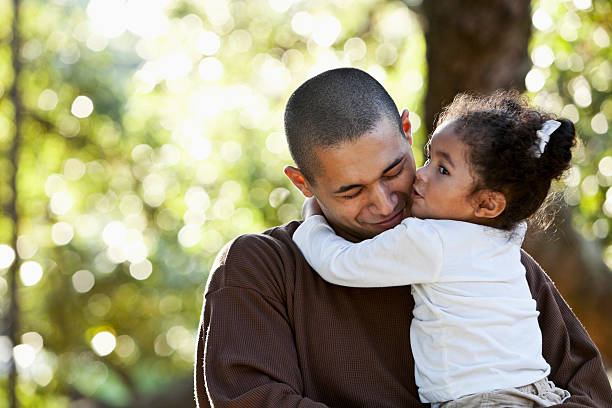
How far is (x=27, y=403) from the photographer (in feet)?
22.4

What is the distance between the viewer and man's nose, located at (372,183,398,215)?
2691 millimetres

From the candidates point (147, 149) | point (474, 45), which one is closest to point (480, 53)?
point (474, 45)

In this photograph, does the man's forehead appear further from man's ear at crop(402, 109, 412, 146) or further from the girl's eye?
man's ear at crop(402, 109, 412, 146)

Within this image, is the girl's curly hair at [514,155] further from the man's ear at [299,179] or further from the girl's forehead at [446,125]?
the man's ear at [299,179]

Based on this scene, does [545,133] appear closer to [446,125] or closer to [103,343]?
[446,125]

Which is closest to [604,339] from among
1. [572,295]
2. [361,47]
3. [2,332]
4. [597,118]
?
[572,295]

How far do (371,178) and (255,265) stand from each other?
0.43 meters

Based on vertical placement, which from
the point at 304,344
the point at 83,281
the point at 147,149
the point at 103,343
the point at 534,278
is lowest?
the point at 103,343

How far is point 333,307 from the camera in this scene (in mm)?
2639

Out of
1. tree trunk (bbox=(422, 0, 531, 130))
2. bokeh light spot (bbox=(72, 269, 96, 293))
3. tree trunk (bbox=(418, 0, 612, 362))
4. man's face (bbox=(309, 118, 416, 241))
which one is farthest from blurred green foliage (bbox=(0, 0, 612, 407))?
man's face (bbox=(309, 118, 416, 241))

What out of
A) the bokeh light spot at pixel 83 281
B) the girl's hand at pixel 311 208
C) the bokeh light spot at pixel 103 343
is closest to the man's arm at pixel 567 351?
the girl's hand at pixel 311 208

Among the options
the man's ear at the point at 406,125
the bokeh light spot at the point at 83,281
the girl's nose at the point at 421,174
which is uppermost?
the man's ear at the point at 406,125

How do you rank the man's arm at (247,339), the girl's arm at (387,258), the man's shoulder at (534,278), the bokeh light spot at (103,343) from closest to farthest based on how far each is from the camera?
Result: the man's arm at (247,339)
the girl's arm at (387,258)
the man's shoulder at (534,278)
the bokeh light spot at (103,343)

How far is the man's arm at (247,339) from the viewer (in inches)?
92.7
